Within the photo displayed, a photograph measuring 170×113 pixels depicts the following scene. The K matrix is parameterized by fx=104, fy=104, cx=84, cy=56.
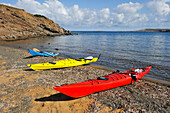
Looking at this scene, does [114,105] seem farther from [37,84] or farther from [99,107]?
[37,84]

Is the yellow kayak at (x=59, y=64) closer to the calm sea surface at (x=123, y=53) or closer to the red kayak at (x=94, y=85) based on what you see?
the calm sea surface at (x=123, y=53)

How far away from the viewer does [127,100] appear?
28.7 feet

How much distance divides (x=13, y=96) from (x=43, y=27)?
A: 89.1 metres

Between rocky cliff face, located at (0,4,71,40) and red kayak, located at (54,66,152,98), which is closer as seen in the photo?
red kayak, located at (54,66,152,98)

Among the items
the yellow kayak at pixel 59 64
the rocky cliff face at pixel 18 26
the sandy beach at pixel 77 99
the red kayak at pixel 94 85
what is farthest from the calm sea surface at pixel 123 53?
the rocky cliff face at pixel 18 26

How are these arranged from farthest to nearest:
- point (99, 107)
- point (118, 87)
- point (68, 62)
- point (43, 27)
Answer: point (43, 27), point (68, 62), point (118, 87), point (99, 107)

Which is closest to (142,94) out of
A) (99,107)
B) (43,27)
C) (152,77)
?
(99,107)

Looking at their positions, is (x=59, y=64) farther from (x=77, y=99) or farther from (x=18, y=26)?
(x=18, y=26)

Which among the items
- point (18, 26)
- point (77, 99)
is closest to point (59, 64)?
point (77, 99)

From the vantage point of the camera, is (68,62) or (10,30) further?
(10,30)

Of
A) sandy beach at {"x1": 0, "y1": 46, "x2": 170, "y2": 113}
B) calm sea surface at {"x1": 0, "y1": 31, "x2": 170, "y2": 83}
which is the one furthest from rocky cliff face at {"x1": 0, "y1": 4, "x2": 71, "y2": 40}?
sandy beach at {"x1": 0, "y1": 46, "x2": 170, "y2": 113}

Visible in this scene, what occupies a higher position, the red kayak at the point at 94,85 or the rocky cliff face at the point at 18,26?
the rocky cliff face at the point at 18,26

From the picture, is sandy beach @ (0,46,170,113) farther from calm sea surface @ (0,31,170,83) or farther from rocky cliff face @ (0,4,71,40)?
rocky cliff face @ (0,4,71,40)

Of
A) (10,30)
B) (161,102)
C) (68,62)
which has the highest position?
(10,30)
